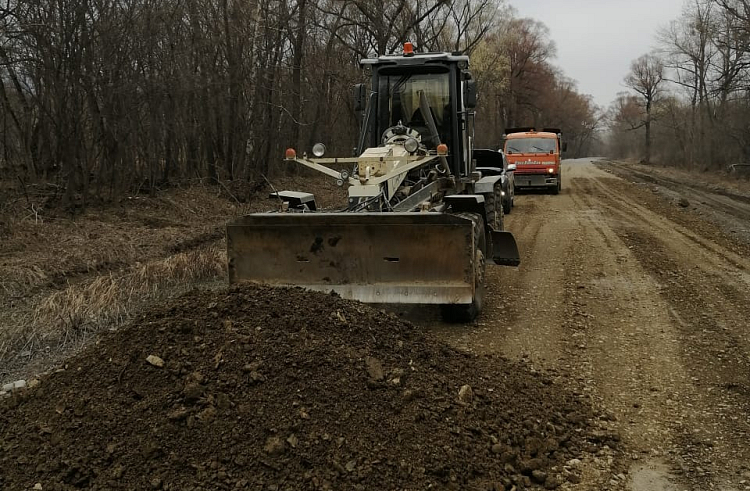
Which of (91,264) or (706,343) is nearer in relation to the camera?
(706,343)

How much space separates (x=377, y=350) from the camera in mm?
4488

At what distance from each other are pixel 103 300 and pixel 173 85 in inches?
393

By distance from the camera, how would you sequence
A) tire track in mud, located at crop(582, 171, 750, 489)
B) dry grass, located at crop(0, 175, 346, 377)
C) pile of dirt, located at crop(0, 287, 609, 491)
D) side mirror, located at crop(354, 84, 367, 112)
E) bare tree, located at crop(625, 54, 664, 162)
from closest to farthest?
pile of dirt, located at crop(0, 287, 609, 491), tire track in mud, located at crop(582, 171, 750, 489), dry grass, located at crop(0, 175, 346, 377), side mirror, located at crop(354, 84, 367, 112), bare tree, located at crop(625, 54, 664, 162)

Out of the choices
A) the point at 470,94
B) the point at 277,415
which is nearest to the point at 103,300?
the point at 277,415

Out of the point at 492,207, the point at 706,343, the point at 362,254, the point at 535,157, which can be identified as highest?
the point at 535,157

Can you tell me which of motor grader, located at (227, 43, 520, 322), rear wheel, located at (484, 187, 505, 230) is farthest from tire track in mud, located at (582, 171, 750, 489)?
rear wheel, located at (484, 187, 505, 230)

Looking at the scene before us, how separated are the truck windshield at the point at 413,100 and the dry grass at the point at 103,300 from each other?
3.05 metres

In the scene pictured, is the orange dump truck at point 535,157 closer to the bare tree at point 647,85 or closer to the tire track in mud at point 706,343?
the tire track in mud at point 706,343

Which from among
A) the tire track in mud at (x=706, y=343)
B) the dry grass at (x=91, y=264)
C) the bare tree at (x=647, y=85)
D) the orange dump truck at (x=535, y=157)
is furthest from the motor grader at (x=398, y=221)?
the bare tree at (x=647, y=85)

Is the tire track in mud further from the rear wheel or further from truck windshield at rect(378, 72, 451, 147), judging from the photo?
truck windshield at rect(378, 72, 451, 147)

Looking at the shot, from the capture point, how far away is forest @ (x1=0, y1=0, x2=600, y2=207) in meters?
11.8

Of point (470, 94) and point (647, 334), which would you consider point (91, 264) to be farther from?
point (647, 334)

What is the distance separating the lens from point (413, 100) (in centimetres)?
838

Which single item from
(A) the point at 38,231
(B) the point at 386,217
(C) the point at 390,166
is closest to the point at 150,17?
(A) the point at 38,231
